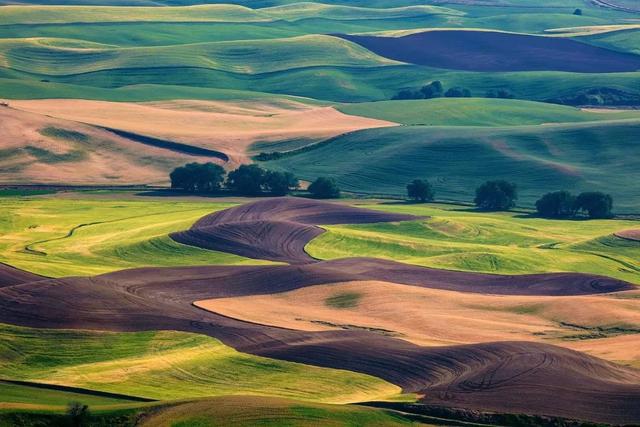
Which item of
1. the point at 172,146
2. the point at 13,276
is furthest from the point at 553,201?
the point at 13,276

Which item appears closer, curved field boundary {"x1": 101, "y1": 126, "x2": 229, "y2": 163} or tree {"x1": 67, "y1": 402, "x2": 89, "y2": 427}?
tree {"x1": 67, "y1": 402, "x2": 89, "y2": 427}

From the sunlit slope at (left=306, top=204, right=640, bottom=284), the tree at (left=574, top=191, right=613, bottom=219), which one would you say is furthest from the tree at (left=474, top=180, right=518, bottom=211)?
the tree at (left=574, top=191, right=613, bottom=219)

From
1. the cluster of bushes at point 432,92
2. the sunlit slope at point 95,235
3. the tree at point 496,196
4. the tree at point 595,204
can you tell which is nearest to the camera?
the sunlit slope at point 95,235

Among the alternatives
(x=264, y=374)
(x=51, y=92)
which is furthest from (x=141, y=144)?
(x=264, y=374)

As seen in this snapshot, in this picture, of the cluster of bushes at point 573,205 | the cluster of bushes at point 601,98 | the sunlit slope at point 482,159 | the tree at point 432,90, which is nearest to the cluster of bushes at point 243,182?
the sunlit slope at point 482,159

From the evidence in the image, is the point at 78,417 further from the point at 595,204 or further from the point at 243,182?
the point at 243,182

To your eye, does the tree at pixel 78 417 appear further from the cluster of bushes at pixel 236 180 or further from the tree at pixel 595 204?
the cluster of bushes at pixel 236 180

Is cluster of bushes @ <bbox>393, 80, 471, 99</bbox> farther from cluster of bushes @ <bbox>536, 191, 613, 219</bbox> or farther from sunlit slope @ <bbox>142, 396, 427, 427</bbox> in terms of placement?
sunlit slope @ <bbox>142, 396, 427, 427</bbox>

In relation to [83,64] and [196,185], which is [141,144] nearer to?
[196,185]
